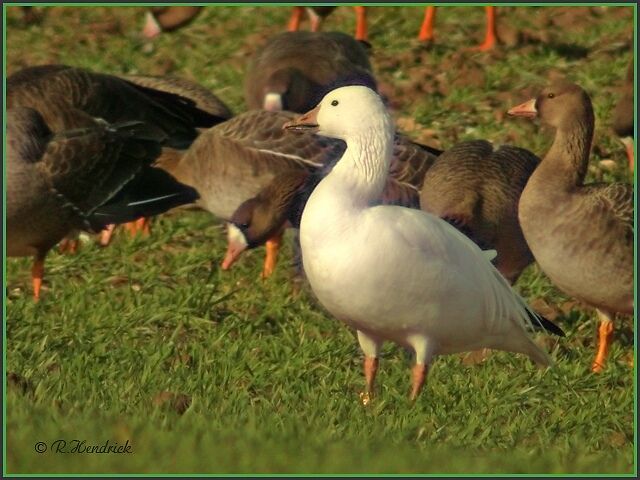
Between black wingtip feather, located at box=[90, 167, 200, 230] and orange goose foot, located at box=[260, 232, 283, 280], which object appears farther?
orange goose foot, located at box=[260, 232, 283, 280]

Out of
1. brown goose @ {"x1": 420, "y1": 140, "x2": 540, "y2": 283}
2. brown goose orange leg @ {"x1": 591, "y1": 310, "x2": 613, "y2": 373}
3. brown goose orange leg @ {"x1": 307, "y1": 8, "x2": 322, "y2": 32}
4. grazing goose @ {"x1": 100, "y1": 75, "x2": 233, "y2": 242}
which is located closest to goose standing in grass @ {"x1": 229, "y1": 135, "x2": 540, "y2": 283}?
brown goose @ {"x1": 420, "y1": 140, "x2": 540, "y2": 283}

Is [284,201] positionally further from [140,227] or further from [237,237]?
[140,227]

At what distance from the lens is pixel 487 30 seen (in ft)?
43.1

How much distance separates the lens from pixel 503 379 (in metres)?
7.25

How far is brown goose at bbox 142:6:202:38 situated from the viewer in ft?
45.2

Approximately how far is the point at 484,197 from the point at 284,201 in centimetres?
125

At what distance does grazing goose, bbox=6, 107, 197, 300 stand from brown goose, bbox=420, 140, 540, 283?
1860mm

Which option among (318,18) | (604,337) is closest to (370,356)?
(604,337)

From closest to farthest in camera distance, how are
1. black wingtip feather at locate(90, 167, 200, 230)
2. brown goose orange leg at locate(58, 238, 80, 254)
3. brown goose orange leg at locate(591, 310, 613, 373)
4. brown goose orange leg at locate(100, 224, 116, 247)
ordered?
brown goose orange leg at locate(591, 310, 613, 373), black wingtip feather at locate(90, 167, 200, 230), brown goose orange leg at locate(58, 238, 80, 254), brown goose orange leg at locate(100, 224, 116, 247)

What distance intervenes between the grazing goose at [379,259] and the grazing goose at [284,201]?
6.37 ft

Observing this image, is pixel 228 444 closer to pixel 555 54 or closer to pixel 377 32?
pixel 555 54

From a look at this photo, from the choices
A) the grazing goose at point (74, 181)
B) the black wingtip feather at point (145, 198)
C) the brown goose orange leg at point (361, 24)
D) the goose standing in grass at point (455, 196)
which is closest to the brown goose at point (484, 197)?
the goose standing in grass at point (455, 196)

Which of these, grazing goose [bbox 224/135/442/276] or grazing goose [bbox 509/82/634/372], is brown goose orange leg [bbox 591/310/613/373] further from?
grazing goose [bbox 224/135/442/276]

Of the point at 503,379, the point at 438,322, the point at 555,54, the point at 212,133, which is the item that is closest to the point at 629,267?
the point at 503,379
